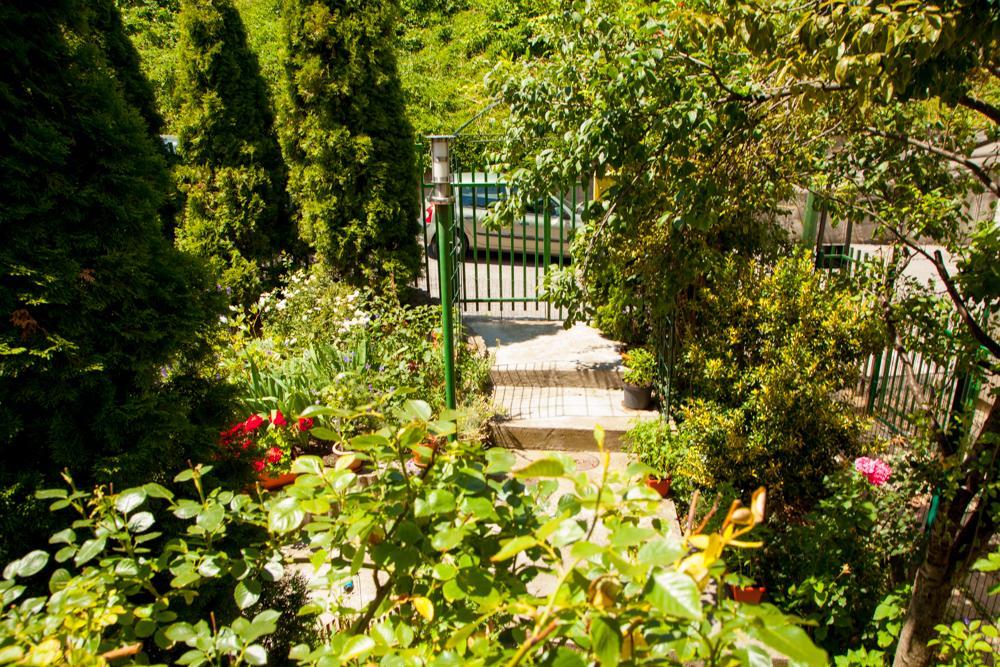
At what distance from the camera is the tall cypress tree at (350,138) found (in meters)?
6.80

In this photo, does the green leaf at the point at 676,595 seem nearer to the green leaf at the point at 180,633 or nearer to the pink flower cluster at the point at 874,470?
the green leaf at the point at 180,633

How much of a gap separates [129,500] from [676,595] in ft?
3.99

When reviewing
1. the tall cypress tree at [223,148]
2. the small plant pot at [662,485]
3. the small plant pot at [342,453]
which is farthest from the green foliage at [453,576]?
the tall cypress tree at [223,148]

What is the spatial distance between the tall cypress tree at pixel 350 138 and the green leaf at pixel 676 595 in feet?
21.4

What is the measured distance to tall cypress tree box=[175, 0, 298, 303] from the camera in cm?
746

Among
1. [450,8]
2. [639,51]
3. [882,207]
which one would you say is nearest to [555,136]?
[639,51]

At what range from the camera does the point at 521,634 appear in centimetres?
127

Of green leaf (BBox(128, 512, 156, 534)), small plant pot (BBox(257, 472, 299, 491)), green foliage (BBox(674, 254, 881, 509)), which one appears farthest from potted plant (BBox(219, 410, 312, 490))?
green foliage (BBox(674, 254, 881, 509))

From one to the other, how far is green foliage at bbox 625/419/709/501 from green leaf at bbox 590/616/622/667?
3517 mm

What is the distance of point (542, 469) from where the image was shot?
3.71 feet

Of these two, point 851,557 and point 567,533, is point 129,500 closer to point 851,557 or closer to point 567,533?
point 567,533

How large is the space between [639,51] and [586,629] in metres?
2.59

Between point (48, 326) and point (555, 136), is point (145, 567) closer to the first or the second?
point (48, 326)

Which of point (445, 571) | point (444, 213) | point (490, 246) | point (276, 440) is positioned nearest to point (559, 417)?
point (444, 213)
